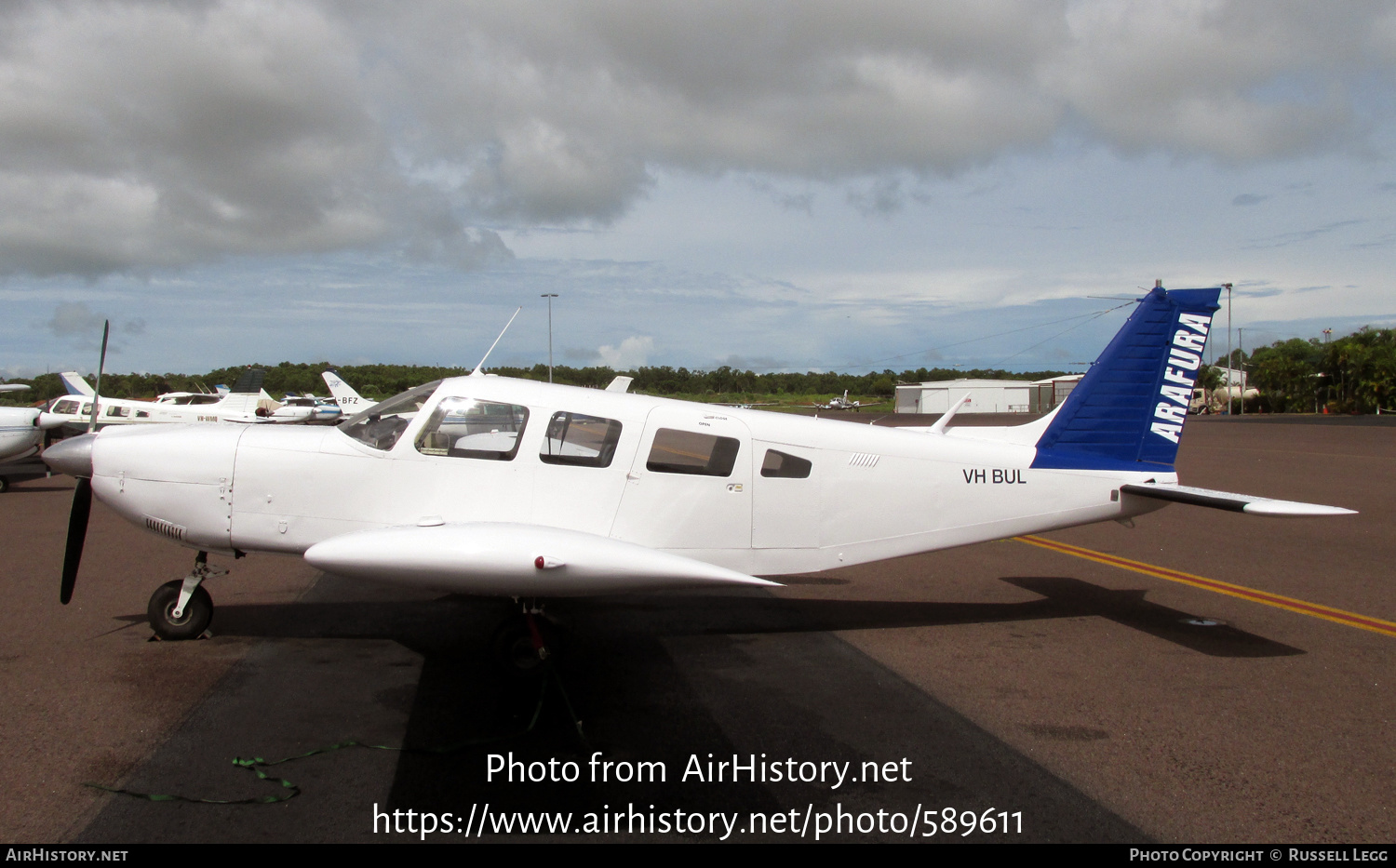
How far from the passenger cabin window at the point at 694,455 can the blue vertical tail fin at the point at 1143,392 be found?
3.07m

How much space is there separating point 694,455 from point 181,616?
422 cm

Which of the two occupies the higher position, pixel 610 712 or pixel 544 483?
pixel 544 483

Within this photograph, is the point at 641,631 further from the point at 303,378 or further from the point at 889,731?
the point at 303,378

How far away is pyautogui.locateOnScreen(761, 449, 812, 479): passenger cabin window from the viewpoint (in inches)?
240

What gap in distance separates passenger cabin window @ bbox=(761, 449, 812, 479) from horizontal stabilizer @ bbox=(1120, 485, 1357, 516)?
3028 millimetres

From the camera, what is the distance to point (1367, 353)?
219 ft

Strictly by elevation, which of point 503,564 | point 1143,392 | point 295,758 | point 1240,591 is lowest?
point 295,758

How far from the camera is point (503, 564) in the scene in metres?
4.64

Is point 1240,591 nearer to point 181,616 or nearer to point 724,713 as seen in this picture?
point 724,713

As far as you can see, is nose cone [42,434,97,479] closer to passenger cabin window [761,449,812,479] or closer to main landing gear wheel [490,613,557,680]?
main landing gear wheel [490,613,557,680]

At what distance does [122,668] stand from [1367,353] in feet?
287

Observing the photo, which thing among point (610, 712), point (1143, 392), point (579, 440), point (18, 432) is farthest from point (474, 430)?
point (18, 432)
